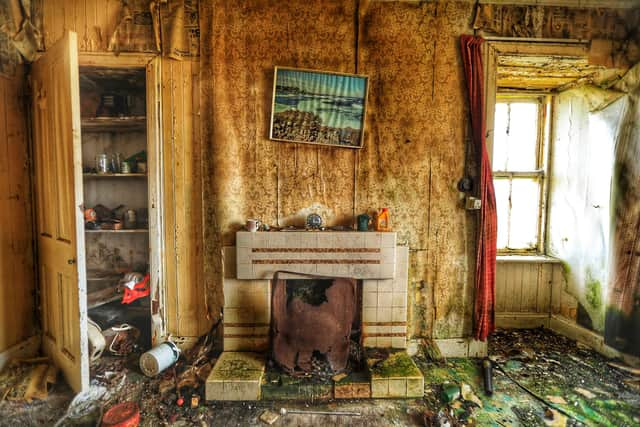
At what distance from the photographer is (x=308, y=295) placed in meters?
2.54

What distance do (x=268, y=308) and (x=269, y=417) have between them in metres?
0.80

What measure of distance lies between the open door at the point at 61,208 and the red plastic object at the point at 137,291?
40cm

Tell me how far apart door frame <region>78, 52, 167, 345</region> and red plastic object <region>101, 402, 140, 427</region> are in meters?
0.61

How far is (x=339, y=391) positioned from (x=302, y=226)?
1.30 meters

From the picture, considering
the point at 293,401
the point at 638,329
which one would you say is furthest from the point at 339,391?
the point at 638,329

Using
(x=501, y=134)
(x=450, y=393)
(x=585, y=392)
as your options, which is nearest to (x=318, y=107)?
(x=501, y=134)

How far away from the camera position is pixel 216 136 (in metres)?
2.55

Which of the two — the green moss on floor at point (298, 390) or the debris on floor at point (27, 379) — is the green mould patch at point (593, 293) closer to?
the green moss on floor at point (298, 390)

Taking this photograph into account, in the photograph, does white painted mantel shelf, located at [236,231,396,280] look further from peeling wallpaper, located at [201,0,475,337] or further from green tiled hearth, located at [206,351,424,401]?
green tiled hearth, located at [206,351,424,401]

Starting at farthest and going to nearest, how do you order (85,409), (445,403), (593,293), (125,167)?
1. (593,293)
2. (125,167)
3. (445,403)
4. (85,409)

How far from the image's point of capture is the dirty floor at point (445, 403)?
6.57 ft

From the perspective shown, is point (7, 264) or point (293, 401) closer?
point (293, 401)

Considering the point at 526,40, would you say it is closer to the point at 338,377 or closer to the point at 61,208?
the point at 338,377

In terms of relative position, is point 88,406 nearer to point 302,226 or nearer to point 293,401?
point 293,401
